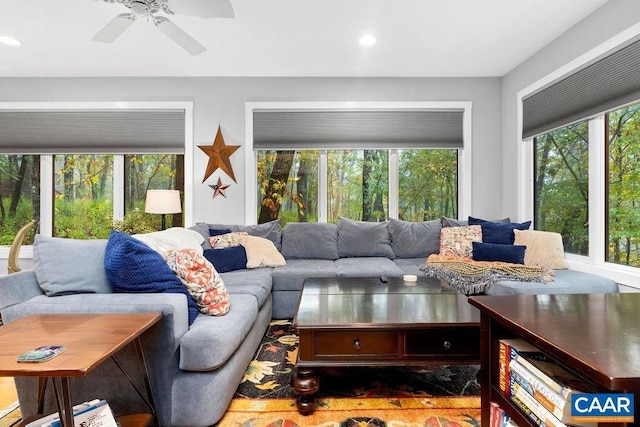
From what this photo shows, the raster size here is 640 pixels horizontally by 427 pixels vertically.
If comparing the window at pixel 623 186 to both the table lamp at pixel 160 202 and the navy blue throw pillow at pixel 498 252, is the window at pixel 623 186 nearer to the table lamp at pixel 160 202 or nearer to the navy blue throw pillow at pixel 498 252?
the navy blue throw pillow at pixel 498 252

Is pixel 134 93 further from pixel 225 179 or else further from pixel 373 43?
pixel 373 43

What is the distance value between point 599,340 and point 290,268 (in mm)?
2705

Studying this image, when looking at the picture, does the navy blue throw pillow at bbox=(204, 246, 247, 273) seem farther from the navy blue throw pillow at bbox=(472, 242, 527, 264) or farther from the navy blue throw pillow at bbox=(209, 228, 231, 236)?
the navy blue throw pillow at bbox=(472, 242, 527, 264)

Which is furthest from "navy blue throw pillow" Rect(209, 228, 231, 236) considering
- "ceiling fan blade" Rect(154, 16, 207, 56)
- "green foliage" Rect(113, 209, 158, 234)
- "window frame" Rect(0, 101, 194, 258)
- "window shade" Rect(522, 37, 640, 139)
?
"window shade" Rect(522, 37, 640, 139)

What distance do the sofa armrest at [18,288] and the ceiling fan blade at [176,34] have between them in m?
1.80

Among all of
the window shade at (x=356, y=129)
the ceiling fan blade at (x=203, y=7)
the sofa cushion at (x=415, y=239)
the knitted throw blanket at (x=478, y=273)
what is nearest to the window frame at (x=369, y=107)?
the window shade at (x=356, y=129)

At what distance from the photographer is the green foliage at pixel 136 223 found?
Answer: 4164mm

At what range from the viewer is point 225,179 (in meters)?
4.24

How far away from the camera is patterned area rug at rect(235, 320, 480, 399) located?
193 cm

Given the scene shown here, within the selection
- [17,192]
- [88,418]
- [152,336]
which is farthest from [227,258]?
[17,192]

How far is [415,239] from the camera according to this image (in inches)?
151

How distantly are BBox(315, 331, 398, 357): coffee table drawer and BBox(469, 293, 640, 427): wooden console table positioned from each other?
2.11 feet

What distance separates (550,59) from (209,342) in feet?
12.7

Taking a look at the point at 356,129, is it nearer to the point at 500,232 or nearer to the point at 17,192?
the point at 500,232
